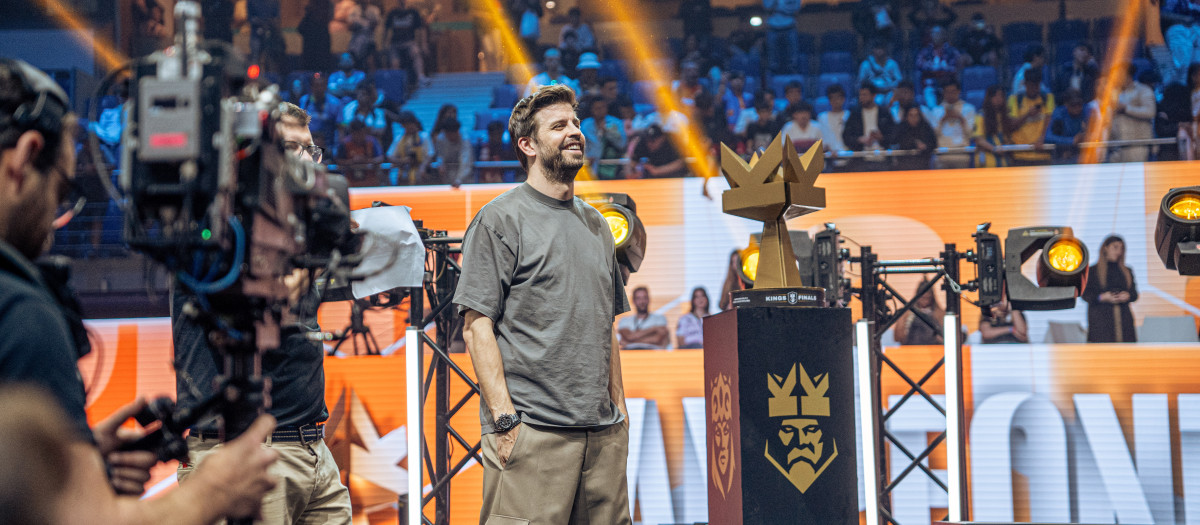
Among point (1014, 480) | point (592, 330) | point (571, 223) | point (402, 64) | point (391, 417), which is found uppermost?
point (402, 64)

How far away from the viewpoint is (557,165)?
8.07 feet

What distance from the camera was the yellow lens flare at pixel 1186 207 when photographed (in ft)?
13.8

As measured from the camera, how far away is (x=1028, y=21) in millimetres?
7977

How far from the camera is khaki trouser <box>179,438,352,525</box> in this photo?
89.2 inches

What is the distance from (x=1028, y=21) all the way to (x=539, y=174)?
7087mm

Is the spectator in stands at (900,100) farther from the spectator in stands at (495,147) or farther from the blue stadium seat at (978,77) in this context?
the spectator in stands at (495,147)

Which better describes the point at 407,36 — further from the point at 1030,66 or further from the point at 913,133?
the point at 1030,66

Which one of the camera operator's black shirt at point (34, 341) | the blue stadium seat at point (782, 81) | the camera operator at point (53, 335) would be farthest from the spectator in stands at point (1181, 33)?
the camera operator's black shirt at point (34, 341)

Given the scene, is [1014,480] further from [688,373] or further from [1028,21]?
[1028,21]

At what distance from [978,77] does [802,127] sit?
165cm

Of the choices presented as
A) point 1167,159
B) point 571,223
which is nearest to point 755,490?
point 571,223

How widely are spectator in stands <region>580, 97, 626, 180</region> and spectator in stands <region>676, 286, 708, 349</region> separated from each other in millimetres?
1657

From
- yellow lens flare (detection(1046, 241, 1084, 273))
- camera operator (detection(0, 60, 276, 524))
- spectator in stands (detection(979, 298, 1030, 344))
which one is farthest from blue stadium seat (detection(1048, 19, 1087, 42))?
camera operator (detection(0, 60, 276, 524))

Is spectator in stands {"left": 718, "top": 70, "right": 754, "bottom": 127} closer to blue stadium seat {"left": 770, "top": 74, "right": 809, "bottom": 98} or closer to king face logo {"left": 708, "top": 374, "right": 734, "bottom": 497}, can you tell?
blue stadium seat {"left": 770, "top": 74, "right": 809, "bottom": 98}
